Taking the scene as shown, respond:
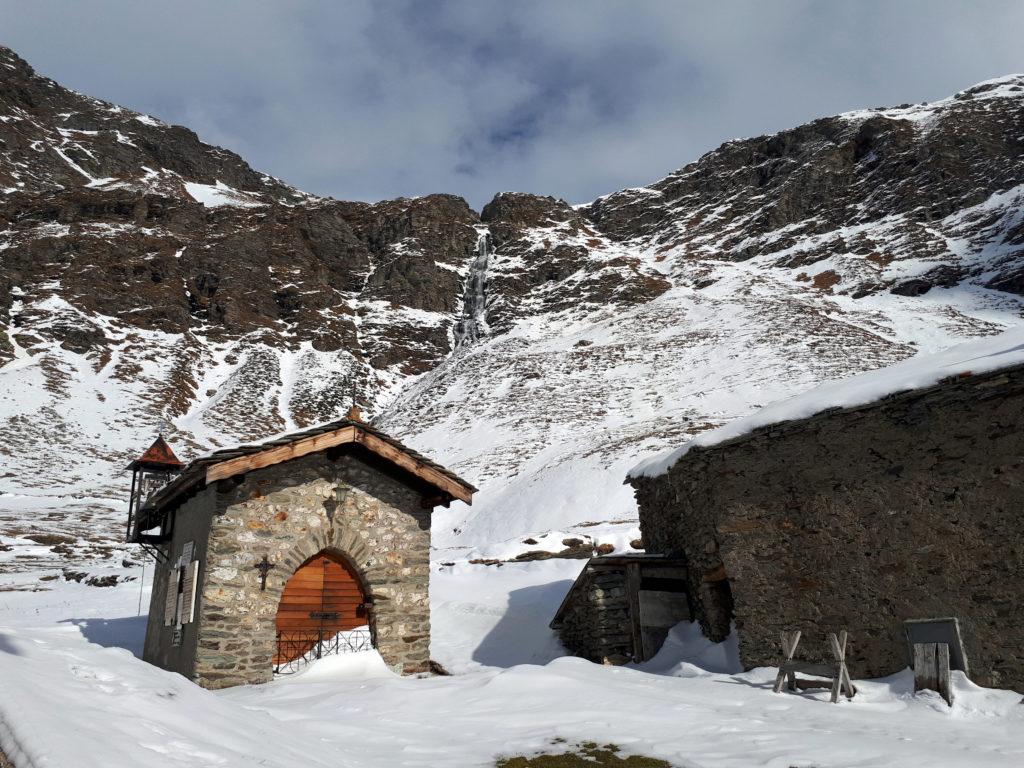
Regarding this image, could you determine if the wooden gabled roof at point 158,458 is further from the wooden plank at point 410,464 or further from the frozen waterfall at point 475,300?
the frozen waterfall at point 475,300

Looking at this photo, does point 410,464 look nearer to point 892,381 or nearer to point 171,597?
point 171,597

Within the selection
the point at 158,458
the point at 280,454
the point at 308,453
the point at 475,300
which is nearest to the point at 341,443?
the point at 308,453

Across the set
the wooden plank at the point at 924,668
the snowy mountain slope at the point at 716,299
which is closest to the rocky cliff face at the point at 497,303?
the snowy mountain slope at the point at 716,299

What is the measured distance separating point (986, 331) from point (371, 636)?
53.5m

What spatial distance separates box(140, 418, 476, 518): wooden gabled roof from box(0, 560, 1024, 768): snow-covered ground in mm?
2864

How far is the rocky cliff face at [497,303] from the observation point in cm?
4109

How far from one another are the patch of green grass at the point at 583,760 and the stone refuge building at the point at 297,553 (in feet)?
18.8

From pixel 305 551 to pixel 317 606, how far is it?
113 centimetres

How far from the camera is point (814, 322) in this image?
52125mm

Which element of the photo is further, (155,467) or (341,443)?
(155,467)

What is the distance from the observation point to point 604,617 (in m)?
11.9

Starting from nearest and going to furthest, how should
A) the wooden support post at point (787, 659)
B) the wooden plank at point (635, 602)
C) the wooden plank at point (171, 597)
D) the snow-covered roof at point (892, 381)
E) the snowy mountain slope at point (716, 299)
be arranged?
the snow-covered roof at point (892, 381) < the wooden support post at point (787, 659) < the wooden plank at point (171, 597) < the wooden plank at point (635, 602) < the snowy mountain slope at point (716, 299)

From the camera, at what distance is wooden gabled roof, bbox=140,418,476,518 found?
1004 cm

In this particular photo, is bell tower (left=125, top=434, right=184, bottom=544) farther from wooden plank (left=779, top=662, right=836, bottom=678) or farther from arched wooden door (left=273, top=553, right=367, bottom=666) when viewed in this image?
wooden plank (left=779, top=662, right=836, bottom=678)
